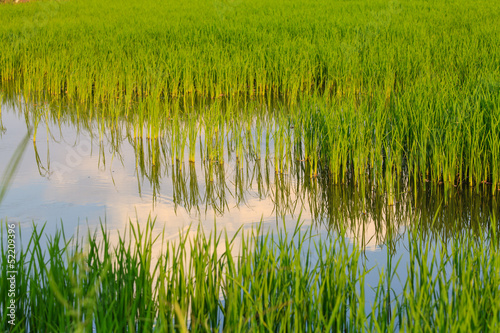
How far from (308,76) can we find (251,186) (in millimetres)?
3219

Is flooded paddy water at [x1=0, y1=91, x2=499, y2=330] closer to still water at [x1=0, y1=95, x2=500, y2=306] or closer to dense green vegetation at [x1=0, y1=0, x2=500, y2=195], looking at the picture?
still water at [x1=0, y1=95, x2=500, y2=306]

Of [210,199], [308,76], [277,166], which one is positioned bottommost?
[210,199]

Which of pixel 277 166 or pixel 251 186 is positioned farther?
pixel 277 166

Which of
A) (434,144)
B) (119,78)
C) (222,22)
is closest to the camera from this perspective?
(434,144)

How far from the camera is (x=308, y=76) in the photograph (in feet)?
22.6

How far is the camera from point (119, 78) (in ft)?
21.5

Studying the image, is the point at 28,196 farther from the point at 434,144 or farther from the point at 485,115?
the point at 485,115

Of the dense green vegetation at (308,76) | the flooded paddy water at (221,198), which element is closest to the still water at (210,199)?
the flooded paddy water at (221,198)

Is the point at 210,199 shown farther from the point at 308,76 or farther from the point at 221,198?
the point at 308,76

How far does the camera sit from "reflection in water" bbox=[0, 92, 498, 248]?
3467 mm

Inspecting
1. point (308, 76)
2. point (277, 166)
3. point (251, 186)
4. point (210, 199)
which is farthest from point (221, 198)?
point (308, 76)

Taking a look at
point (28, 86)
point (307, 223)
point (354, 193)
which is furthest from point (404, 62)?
point (28, 86)

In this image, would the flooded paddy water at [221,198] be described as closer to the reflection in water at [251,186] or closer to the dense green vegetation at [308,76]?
the reflection in water at [251,186]

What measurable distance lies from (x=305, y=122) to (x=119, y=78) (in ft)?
9.92
